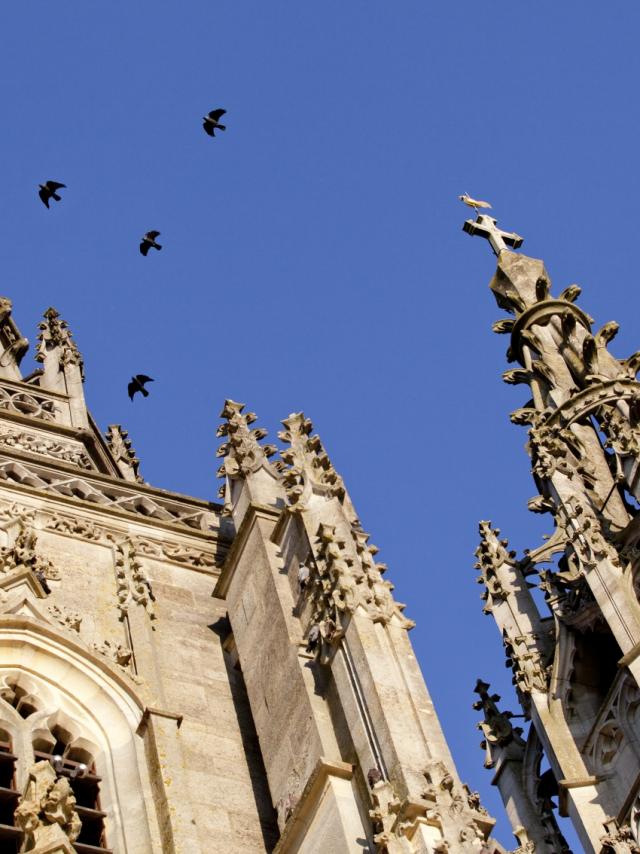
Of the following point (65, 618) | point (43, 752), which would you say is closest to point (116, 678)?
point (65, 618)

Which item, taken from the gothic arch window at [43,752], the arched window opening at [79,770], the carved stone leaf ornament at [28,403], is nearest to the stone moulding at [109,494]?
the gothic arch window at [43,752]

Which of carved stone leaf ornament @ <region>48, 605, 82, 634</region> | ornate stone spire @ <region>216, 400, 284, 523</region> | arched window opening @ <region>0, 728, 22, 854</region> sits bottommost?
arched window opening @ <region>0, 728, 22, 854</region>

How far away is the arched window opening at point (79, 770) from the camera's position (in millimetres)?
14711

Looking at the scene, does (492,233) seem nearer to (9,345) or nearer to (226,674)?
(9,345)

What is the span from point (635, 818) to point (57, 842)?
6.09 meters

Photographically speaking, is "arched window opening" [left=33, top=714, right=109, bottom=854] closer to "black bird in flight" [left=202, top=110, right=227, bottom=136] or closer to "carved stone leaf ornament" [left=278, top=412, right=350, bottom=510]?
"carved stone leaf ornament" [left=278, top=412, right=350, bottom=510]

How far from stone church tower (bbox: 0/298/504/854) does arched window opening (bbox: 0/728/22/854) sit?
2 centimetres

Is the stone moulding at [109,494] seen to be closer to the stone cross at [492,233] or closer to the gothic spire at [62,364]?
the gothic spire at [62,364]

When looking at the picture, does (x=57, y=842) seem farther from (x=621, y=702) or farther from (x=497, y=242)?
(x=497, y=242)

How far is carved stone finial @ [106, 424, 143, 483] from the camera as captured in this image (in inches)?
1136

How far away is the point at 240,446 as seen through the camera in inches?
776

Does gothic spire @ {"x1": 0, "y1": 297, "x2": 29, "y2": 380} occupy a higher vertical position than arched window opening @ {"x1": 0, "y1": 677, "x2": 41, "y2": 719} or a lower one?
higher

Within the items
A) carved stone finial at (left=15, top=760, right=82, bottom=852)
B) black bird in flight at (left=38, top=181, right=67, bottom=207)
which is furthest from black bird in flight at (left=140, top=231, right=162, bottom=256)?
carved stone finial at (left=15, top=760, right=82, bottom=852)

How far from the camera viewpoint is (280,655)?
16438 millimetres
